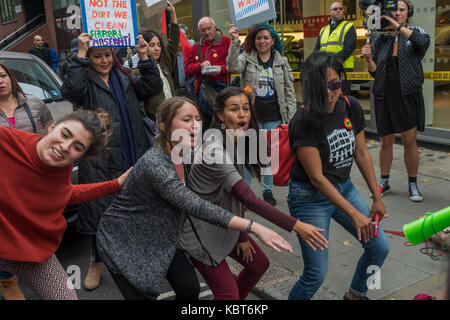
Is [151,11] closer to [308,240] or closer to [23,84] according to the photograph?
[23,84]

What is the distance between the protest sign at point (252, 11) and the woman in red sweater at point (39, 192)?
3264 millimetres

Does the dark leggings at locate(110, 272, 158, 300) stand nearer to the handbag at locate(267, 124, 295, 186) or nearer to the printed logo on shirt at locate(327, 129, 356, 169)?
the handbag at locate(267, 124, 295, 186)

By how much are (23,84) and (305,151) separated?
4160 millimetres

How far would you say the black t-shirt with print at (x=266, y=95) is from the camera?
5.77 meters

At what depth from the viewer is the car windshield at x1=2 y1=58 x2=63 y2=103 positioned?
6070mm

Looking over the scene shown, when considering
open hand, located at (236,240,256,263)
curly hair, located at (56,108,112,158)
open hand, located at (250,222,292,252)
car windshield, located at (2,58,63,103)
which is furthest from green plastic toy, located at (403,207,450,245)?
car windshield, located at (2,58,63,103)

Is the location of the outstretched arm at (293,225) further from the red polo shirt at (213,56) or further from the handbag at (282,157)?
the red polo shirt at (213,56)

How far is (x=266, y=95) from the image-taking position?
19.1 ft

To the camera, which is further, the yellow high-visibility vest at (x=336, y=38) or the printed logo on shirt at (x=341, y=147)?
the yellow high-visibility vest at (x=336, y=38)

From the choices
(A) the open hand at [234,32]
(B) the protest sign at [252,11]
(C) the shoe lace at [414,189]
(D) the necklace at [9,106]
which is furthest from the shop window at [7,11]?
(C) the shoe lace at [414,189]

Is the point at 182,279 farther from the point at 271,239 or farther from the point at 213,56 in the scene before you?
the point at 213,56

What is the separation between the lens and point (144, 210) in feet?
9.10

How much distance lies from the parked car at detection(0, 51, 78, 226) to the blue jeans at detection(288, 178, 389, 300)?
338 centimetres
